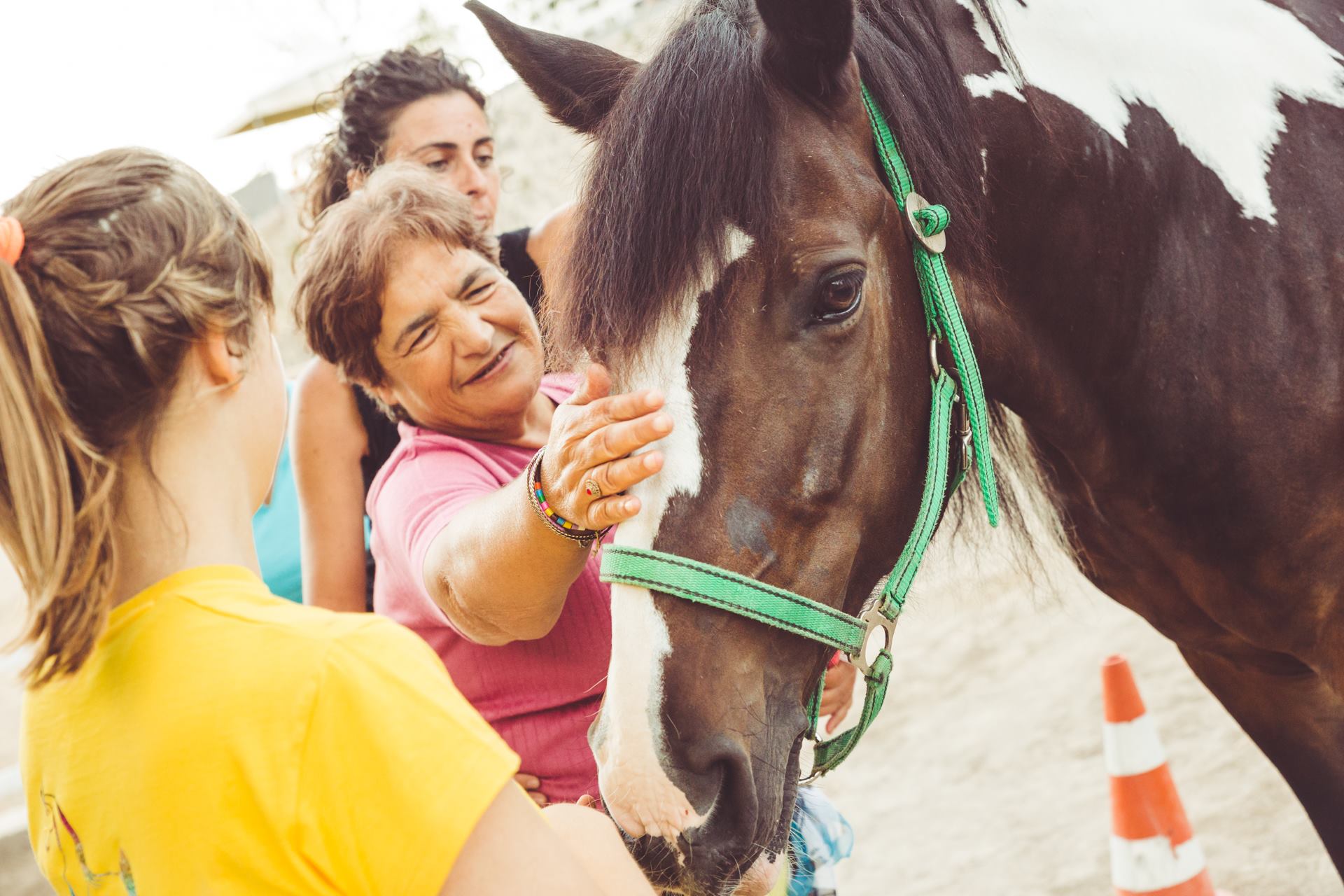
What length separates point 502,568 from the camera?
1.33 meters

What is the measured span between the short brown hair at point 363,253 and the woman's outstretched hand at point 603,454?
1.89ft

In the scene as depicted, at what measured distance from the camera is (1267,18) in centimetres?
→ 174

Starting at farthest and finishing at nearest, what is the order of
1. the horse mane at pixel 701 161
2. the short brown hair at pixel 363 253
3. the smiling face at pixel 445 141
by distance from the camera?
the smiling face at pixel 445 141, the short brown hair at pixel 363 253, the horse mane at pixel 701 161

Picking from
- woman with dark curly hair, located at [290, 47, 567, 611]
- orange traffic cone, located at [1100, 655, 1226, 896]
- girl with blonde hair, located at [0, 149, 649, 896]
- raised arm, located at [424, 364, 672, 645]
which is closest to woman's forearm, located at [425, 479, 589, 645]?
raised arm, located at [424, 364, 672, 645]

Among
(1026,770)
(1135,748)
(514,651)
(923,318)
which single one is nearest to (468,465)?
(514,651)

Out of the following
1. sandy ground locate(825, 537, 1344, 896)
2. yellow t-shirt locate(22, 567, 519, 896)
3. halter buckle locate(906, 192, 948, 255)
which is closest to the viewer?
yellow t-shirt locate(22, 567, 519, 896)

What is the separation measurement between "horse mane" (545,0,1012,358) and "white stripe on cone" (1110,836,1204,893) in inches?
64.9

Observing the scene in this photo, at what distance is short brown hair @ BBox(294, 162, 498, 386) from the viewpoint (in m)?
1.65

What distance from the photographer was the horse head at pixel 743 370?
45.3 inches

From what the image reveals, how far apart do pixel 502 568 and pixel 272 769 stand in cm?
51

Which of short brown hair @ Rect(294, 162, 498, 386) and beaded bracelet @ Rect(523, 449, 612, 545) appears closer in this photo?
beaded bracelet @ Rect(523, 449, 612, 545)

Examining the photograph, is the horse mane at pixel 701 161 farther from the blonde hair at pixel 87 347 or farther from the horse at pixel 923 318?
Result: the blonde hair at pixel 87 347

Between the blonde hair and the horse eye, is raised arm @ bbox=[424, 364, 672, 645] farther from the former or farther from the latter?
the blonde hair

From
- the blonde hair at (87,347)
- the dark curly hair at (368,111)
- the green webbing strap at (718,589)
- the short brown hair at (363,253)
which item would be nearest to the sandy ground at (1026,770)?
the green webbing strap at (718,589)
